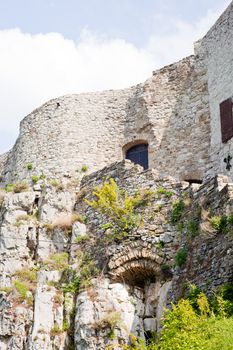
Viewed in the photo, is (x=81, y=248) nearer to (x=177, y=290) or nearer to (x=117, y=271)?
(x=117, y=271)

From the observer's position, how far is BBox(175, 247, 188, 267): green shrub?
14.7 m

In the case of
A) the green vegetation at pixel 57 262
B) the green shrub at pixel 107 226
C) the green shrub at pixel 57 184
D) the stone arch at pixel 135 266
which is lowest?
the stone arch at pixel 135 266

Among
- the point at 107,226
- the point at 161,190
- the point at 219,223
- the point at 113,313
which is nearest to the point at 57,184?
the point at 107,226

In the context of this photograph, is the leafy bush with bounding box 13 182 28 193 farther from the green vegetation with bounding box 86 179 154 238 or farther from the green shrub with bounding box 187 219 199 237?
the green shrub with bounding box 187 219 199 237

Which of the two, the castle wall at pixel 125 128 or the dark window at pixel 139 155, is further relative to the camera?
the dark window at pixel 139 155

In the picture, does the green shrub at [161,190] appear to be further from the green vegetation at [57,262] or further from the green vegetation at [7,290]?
the green vegetation at [7,290]

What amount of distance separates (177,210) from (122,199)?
206cm

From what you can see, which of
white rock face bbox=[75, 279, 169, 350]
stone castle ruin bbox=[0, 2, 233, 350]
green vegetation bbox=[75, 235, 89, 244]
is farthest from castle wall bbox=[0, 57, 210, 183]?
white rock face bbox=[75, 279, 169, 350]

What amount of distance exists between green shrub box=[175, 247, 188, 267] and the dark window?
316 inches

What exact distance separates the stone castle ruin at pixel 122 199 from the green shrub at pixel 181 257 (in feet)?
0.24

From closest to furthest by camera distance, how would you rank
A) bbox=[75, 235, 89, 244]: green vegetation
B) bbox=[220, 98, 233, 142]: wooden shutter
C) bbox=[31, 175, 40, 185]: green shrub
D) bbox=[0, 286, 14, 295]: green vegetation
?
bbox=[0, 286, 14, 295]: green vegetation
bbox=[75, 235, 89, 244]: green vegetation
bbox=[220, 98, 233, 142]: wooden shutter
bbox=[31, 175, 40, 185]: green shrub

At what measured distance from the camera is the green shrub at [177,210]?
647 inches

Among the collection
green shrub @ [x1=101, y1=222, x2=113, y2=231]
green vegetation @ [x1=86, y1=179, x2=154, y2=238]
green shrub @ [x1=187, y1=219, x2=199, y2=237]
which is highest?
green vegetation @ [x1=86, y1=179, x2=154, y2=238]

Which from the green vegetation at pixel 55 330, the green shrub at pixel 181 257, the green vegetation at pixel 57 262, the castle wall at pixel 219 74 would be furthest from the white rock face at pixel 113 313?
the castle wall at pixel 219 74
